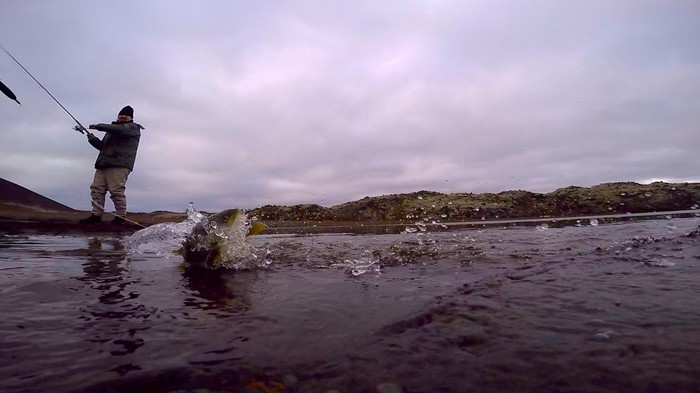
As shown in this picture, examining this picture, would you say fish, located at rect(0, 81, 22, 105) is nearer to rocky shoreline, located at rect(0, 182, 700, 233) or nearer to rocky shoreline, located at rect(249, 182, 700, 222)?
rocky shoreline, located at rect(0, 182, 700, 233)

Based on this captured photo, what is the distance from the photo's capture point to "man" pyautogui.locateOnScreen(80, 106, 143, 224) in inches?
387

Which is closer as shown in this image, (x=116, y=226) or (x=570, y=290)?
(x=570, y=290)

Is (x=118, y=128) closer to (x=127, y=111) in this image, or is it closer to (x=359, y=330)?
(x=127, y=111)

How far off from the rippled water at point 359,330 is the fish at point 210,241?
Answer: 1.05 meters

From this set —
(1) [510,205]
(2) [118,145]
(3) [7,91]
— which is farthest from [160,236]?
(1) [510,205]

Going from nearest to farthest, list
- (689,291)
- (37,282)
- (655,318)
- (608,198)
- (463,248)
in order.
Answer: (655,318) → (689,291) → (37,282) → (463,248) → (608,198)

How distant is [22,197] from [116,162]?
7.88m

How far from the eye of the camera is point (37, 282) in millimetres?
3461

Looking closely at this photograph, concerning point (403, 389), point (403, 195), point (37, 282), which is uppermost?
point (403, 195)

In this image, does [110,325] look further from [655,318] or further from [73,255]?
[73,255]

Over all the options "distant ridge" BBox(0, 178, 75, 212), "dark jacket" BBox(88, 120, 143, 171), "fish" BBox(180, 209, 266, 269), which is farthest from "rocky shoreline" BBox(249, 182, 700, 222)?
"fish" BBox(180, 209, 266, 269)

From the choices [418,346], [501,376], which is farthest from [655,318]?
[418,346]

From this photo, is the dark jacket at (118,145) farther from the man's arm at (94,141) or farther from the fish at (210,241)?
the fish at (210,241)

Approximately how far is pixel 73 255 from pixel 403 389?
18.3 feet
